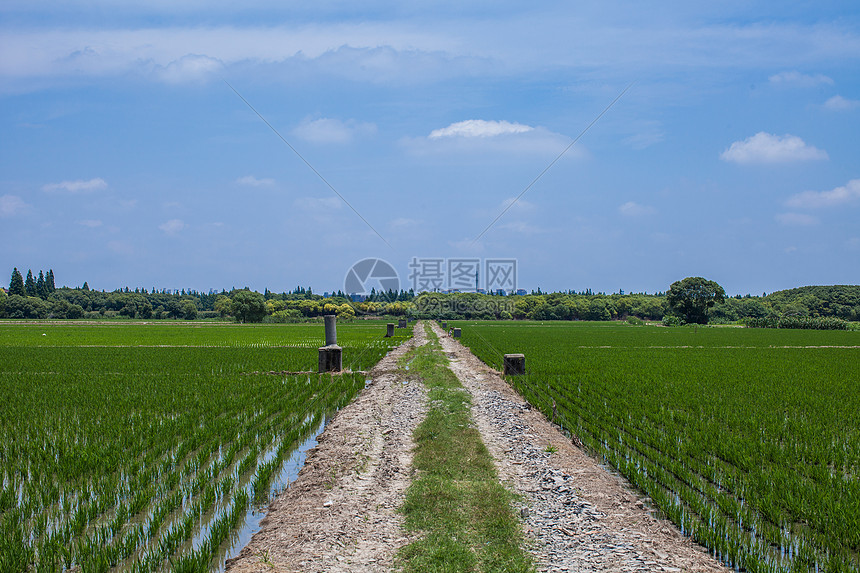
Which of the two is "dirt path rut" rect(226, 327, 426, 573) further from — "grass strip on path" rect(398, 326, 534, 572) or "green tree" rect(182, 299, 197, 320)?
"green tree" rect(182, 299, 197, 320)

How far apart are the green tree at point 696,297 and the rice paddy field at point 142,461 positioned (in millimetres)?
87775

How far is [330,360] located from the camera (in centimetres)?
1917

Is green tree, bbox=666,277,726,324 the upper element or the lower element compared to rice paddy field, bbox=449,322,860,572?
upper

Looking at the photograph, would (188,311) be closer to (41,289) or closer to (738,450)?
(41,289)

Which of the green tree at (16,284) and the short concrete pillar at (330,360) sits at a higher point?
the green tree at (16,284)

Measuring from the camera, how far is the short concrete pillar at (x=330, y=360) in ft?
62.6

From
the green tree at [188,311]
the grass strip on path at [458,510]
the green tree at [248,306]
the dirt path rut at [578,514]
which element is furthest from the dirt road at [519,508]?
the green tree at [188,311]

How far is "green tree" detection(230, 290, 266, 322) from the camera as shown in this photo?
84.3 metres

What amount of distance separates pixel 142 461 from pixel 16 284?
131 meters

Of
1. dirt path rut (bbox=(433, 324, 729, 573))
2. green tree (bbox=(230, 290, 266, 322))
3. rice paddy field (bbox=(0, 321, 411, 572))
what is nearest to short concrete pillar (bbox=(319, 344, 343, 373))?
rice paddy field (bbox=(0, 321, 411, 572))

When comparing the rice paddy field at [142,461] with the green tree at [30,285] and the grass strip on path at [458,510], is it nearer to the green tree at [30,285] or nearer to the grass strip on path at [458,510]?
the grass strip on path at [458,510]

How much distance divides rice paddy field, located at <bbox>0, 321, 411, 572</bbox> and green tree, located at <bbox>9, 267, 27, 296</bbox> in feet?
387

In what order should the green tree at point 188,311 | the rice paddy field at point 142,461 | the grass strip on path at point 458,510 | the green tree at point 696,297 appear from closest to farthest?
the grass strip on path at point 458,510, the rice paddy field at point 142,461, the green tree at point 696,297, the green tree at point 188,311

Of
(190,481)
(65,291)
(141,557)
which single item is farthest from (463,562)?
(65,291)
